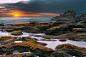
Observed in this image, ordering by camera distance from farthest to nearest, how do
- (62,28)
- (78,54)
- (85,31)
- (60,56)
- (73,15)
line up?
(73,15), (62,28), (85,31), (78,54), (60,56)

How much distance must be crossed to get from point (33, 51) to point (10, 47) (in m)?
4.49

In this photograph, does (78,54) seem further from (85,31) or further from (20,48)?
(85,31)

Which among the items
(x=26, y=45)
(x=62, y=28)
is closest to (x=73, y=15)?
(x=62, y=28)

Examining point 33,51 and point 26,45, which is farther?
point 26,45

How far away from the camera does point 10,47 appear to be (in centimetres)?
1669

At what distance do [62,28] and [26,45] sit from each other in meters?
22.6

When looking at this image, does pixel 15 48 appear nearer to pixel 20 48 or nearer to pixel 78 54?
pixel 20 48

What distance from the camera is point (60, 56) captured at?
13.2m

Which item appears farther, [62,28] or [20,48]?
[62,28]

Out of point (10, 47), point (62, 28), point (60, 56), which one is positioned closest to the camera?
point (60, 56)

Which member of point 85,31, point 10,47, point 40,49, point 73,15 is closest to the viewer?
point 40,49

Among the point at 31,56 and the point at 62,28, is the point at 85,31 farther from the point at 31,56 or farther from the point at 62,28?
the point at 31,56

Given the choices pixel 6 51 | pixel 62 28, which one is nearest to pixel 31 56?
pixel 6 51

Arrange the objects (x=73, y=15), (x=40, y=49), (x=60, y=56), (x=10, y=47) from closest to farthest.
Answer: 1. (x=60, y=56)
2. (x=40, y=49)
3. (x=10, y=47)
4. (x=73, y=15)
